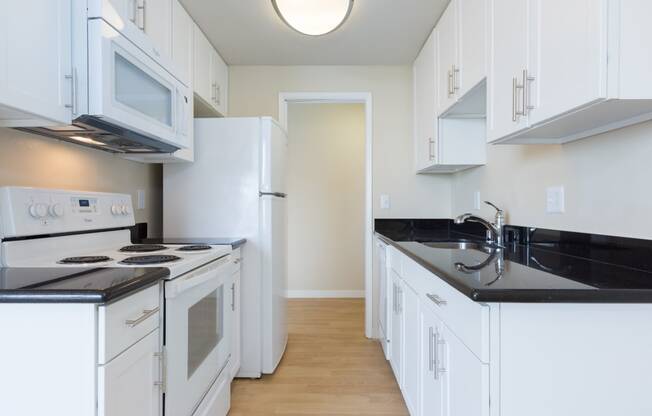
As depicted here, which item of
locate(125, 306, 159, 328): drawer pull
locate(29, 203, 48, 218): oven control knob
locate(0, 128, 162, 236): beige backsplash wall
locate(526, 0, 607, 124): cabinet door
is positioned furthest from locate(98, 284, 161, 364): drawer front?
locate(526, 0, 607, 124): cabinet door

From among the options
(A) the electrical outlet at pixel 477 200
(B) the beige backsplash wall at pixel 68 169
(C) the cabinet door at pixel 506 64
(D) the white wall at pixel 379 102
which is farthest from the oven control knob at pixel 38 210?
(A) the electrical outlet at pixel 477 200

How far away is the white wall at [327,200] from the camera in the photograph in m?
4.37

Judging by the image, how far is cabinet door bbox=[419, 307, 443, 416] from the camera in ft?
4.22

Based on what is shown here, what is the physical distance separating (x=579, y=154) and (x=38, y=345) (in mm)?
1863

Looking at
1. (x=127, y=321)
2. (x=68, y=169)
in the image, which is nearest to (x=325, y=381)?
(x=127, y=321)

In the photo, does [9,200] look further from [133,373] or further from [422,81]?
[422,81]

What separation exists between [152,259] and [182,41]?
4.60 ft

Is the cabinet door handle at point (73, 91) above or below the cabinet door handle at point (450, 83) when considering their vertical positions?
below

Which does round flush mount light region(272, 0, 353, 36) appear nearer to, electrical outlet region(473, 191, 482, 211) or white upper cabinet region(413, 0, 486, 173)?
white upper cabinet region(413, 0, 486, 173)

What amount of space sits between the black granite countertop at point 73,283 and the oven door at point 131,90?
0.55 metres

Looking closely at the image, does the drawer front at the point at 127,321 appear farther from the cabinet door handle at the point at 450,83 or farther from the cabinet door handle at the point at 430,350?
the cabinet door handle at the point at 450,83

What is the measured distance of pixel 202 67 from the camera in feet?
8.10

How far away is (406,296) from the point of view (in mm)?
1833

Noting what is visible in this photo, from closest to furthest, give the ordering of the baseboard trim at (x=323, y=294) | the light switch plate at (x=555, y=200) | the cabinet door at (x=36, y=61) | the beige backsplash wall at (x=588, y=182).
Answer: the cabinet door at (x=36, y=61)
the beige backsplash wall at (x=588, y=182)
the light switch plate at (x=555, y=200)
the baseboard trim at (x=323, y=294)
